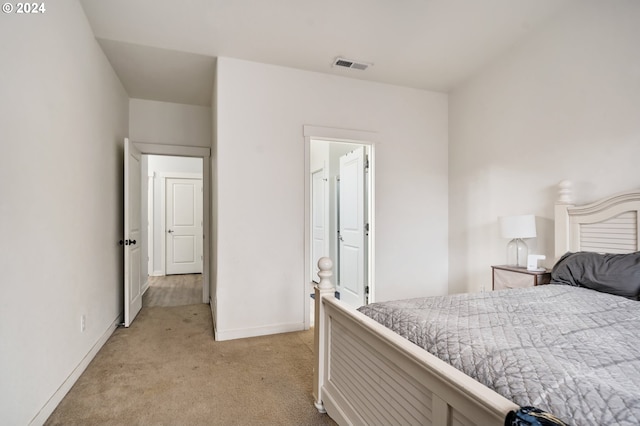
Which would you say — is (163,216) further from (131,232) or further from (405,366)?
(405,366)

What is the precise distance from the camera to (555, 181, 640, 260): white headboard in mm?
2135

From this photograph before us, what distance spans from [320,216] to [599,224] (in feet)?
12.5

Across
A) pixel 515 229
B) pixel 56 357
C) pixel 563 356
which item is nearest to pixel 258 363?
pixel 56 357

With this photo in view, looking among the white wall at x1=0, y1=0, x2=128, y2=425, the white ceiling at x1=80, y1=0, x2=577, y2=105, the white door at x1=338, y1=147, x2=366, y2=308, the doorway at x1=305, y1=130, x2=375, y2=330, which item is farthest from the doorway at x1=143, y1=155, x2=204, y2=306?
the white wall at x1=0, y1=0, x2=128, y2=425

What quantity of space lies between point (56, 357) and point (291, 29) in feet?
9.49

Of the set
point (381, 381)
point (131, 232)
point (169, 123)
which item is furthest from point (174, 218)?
point (381, 381)

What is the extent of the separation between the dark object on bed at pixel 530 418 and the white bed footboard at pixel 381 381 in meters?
0.06

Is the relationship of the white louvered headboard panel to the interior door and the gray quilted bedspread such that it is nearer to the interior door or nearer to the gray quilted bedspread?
the gray quilted bedspread

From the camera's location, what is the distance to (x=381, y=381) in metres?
1.31

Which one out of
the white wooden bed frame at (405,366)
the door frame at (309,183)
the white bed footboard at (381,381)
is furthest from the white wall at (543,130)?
the white bed footboard at (381,381)

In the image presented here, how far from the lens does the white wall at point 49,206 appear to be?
5.07 feet

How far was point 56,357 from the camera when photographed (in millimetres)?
1982

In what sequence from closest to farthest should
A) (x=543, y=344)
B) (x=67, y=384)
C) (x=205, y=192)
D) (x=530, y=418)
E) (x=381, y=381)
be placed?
(x=530, y=418)
(x=543, y=344)
(x=381, y=381)
(x=67, y=384)
(x=205, y=192)

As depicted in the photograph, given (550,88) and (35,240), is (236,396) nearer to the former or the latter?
(35,240)
